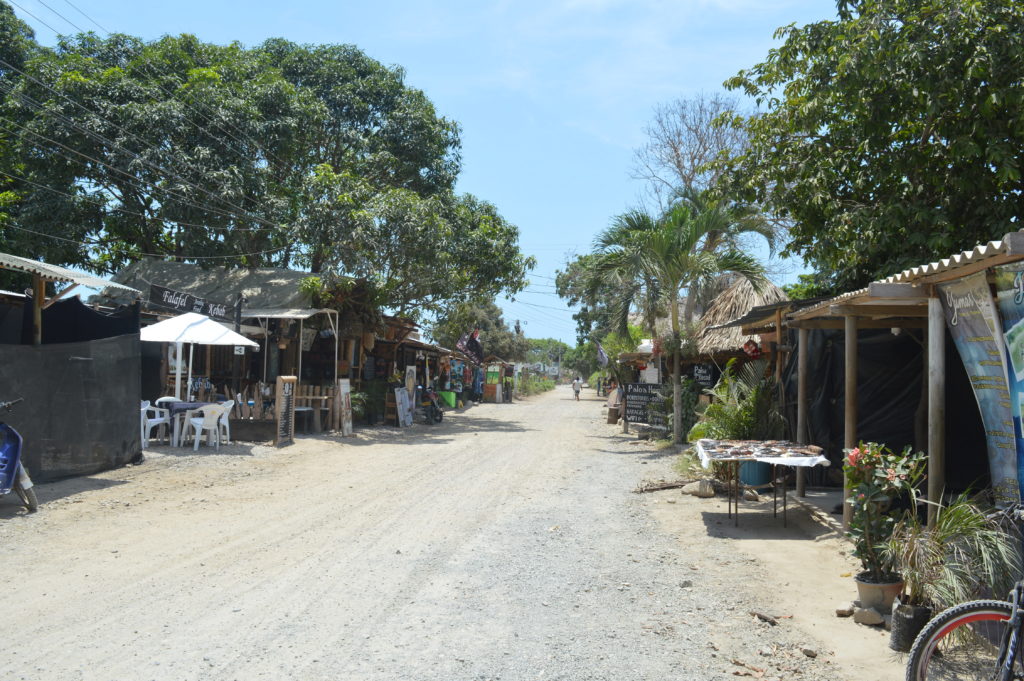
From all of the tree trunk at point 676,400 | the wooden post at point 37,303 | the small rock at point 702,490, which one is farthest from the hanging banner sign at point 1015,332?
the tree trunk at point 676,400

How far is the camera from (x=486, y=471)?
12961 millimetres

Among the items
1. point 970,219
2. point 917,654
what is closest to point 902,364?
point 970,219

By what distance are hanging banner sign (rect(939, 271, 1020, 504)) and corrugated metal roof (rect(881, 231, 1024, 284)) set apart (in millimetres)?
155

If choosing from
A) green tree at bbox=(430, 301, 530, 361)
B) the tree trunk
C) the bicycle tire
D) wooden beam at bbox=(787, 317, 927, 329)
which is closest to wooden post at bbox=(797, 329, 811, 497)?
wooden beam at bbox=(787, 317, 927, 329)

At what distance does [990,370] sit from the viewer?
16.7ft

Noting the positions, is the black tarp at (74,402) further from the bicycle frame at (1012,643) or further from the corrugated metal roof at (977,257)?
the bicycle frame at (1012,643)

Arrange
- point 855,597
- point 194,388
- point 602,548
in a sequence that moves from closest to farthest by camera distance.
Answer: point 855,597 → point 602,548 → point 194,388

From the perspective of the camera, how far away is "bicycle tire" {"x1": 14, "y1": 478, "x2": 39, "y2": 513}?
7.98 m

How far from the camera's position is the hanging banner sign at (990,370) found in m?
4.87

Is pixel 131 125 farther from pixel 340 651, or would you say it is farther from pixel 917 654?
Answer: pixel 917 654

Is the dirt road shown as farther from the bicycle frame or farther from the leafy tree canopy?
the leafy tree canopy

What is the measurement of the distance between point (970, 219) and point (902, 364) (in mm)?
2027

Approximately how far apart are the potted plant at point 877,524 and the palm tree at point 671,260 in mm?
10153

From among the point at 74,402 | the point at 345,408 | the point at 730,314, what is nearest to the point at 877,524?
the point at 74,402
